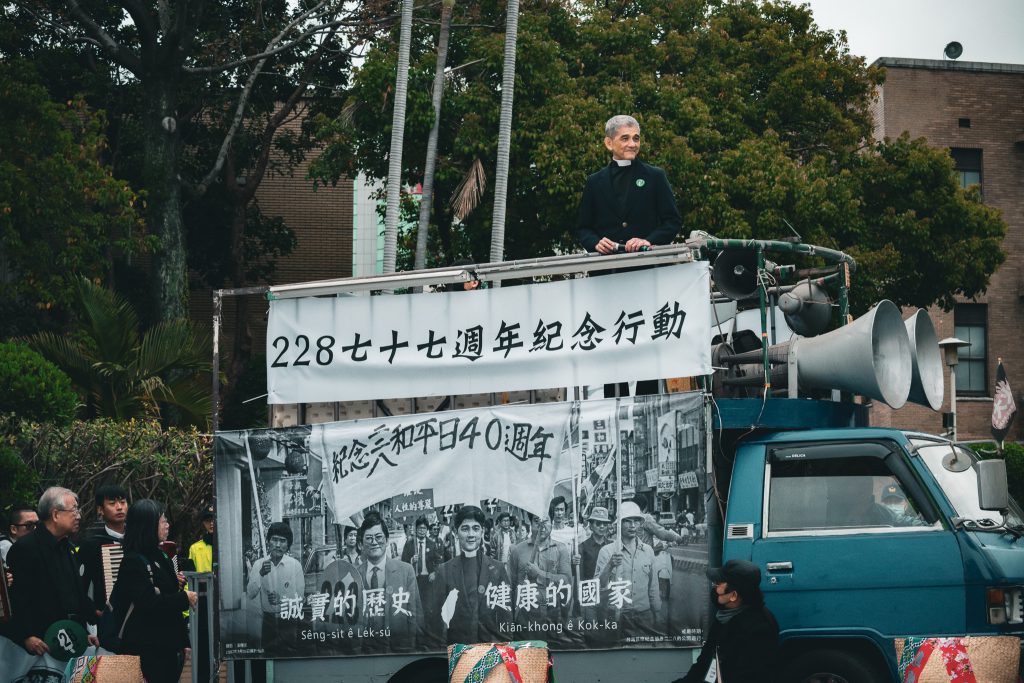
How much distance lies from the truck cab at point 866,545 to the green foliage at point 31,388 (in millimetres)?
9783

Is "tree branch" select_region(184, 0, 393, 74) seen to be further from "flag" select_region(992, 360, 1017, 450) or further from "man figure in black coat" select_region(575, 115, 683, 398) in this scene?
"flag" select_region(992, 360, 1017, 450)

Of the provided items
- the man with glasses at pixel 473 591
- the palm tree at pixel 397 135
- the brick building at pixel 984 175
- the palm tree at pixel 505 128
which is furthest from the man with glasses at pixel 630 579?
the brick building at pixel 984 175

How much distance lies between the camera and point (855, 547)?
7.29 m

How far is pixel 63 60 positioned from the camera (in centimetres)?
2567

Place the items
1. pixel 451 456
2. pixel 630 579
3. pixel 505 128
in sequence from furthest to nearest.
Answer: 1. pixel 505 128
2. pixel 451 456
3. pixel 630 579

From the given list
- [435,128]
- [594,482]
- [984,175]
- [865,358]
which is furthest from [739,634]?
[984,175]

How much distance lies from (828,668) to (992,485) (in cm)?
139

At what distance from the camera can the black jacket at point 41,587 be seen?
790 cm

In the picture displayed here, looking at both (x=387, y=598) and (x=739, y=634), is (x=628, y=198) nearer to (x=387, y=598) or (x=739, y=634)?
(x=387, y=598)

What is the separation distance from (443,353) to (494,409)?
22.8 inches

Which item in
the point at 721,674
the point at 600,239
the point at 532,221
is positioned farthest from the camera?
the point at 532,221

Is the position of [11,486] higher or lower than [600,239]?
lower

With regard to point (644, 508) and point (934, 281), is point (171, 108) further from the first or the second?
point (644, 508)

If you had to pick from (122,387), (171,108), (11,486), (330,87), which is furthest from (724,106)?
(11,486)
